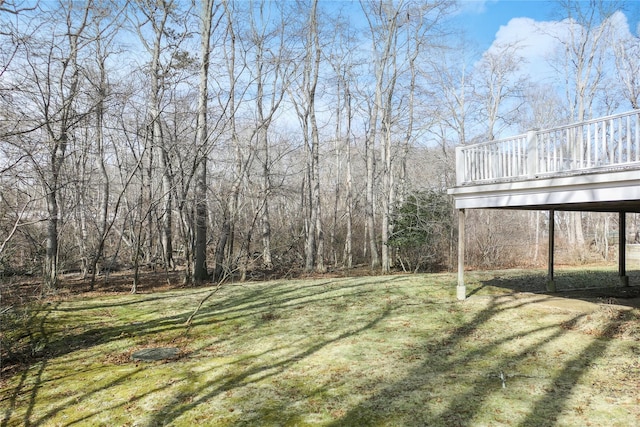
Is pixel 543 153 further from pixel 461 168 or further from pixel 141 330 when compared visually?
pixel 141 330

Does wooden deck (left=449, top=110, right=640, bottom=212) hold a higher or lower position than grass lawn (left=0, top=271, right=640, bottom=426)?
higher

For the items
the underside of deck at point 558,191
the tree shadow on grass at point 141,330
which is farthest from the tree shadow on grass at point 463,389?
the underside of deck at point 558,191

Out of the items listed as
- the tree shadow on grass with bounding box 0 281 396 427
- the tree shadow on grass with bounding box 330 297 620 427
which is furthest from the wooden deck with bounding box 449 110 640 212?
the tree shadow on grass with bounding box 0 281 396 427

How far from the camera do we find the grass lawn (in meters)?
3.83

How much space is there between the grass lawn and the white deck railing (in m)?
2.35

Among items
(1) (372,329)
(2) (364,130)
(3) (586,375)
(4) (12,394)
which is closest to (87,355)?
(4) (12,394)

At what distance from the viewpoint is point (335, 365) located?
200 inches

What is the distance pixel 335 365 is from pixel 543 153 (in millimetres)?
4755

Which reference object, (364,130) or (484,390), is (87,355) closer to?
(484,390)

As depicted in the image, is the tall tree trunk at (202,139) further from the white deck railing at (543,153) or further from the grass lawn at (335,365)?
the white deck railing at (543,153)

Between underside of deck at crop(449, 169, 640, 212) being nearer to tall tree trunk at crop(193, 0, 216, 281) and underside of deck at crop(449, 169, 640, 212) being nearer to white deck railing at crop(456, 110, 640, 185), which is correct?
white deck railing at crop(456, 110, 640, 185)

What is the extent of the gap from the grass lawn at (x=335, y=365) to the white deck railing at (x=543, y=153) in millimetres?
2354

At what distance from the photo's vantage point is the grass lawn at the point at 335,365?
3830 millimetres

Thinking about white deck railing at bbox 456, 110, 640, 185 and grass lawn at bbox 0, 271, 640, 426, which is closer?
grass lawn at bbox 0, 271, 640, 426
